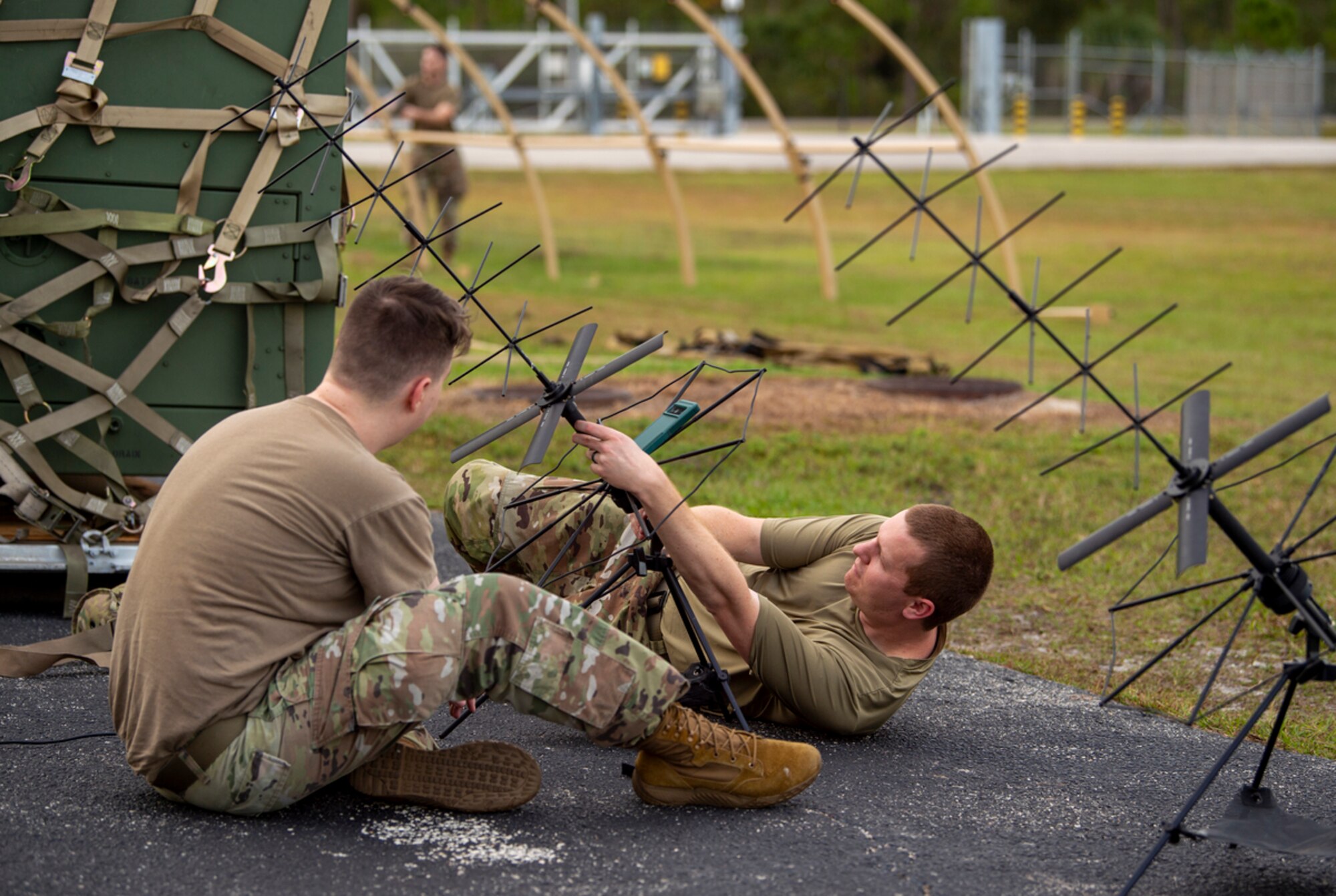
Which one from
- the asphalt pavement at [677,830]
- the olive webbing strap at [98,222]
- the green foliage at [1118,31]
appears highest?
the green foliage at [1118,31]

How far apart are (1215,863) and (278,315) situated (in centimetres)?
370

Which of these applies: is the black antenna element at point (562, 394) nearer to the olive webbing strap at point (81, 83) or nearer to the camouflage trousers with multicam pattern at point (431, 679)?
the camouflage trousers with multicam pattern at point (431, 679)

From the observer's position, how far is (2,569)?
16.5 feet

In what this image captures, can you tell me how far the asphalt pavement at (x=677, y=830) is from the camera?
309cm

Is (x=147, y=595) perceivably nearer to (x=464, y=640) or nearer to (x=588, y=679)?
(x=464, y=640)

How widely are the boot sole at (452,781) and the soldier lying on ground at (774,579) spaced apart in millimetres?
569

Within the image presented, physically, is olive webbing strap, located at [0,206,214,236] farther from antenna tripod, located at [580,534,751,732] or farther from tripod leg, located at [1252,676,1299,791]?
tripod leg, located at [1252,676,1299,791]

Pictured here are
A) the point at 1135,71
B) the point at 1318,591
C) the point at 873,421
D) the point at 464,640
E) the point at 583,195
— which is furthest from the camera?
the point at 1135,71

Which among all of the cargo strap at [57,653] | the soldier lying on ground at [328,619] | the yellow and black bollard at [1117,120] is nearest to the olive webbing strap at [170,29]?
the cargo strap at [57,653]

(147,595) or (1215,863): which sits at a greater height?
(147,595)

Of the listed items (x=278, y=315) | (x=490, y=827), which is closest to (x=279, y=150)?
(x=278, y=315)

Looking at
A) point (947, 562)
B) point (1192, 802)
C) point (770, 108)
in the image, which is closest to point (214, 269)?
point (947, 562)

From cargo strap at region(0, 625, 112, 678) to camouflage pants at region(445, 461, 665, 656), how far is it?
110 centimetres

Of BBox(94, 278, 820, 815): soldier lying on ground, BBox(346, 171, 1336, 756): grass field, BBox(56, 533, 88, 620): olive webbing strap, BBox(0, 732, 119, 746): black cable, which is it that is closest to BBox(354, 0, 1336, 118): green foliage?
BBox(346, 171, 1336, 756): grass field
